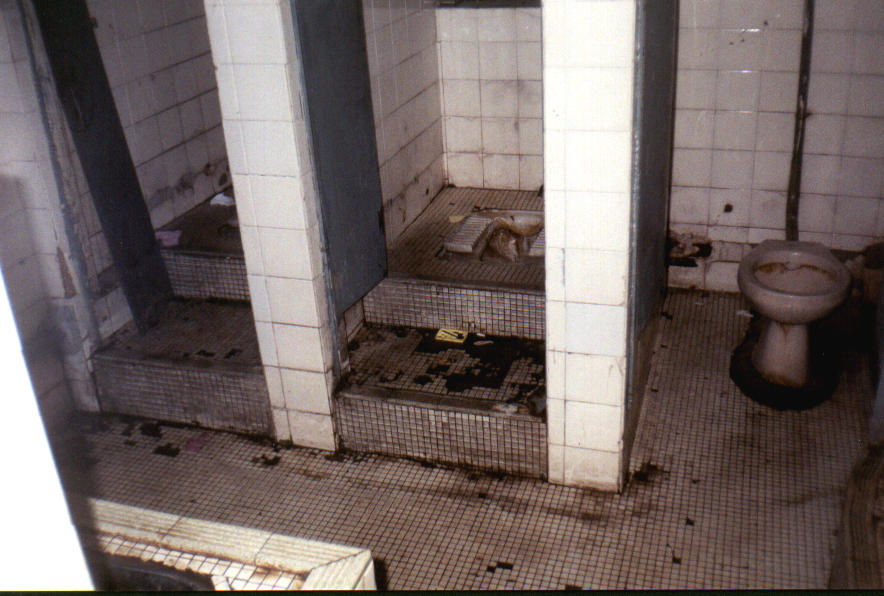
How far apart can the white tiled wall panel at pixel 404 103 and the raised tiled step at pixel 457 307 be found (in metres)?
0.55

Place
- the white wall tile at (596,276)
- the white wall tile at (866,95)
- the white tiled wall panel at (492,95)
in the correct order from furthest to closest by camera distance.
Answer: the white tiled wall panel at (492,95), the white wall tile at (866,95), the white wall tile at (596,276)

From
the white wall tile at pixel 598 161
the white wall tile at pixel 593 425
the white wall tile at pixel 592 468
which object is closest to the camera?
the white wall tile at pixel 598 161

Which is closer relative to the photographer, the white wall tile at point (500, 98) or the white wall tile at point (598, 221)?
the white wall tile at point (598, 221)

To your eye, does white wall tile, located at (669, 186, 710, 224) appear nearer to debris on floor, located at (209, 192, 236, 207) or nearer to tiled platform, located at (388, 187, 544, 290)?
tiled platform, located at (388, 187, 544, 290)

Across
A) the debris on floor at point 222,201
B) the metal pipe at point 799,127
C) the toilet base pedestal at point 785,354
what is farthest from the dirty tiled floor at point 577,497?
the debris on floor at point 222,201

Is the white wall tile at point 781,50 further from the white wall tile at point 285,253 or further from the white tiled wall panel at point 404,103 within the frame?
the white wall tile at point 285,253

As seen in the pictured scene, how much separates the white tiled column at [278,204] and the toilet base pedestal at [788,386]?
82.6 inches

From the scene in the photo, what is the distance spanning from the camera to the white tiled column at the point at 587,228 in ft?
9.80

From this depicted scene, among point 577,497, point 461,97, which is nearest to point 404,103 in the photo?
point 461,97

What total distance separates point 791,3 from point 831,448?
89.4 inches

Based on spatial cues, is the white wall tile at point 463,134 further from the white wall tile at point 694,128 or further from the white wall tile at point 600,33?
the white wall tile at point 600,33

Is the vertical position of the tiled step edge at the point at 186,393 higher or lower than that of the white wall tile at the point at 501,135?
Result: lower

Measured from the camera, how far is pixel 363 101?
420cm

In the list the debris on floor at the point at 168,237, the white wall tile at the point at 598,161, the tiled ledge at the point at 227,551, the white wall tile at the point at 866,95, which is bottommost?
the debris on floor at the point at 168,237
